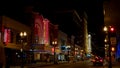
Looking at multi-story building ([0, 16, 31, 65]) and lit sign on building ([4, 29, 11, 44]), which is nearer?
multi-story building ([0, 16, 31, 65])

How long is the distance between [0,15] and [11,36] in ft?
21.2

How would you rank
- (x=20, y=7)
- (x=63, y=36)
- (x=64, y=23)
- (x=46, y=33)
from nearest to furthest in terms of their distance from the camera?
1. (x=20, y=7)
2. (x=46, y=33)
3. (x=63, y=36)
4. (x=64, y=23)

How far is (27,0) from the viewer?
81.8 m

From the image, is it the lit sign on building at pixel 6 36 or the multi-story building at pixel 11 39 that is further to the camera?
the lit sign on building at pixel 6 36

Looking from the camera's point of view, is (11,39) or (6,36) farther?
(11,39)

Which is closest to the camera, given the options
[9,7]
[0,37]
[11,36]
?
[0,37]

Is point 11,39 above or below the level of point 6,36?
below

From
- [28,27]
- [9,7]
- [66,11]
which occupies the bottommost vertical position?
[28,27]

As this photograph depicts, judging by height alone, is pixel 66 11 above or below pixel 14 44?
above

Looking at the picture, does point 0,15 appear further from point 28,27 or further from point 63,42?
point 63,42

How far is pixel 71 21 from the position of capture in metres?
177

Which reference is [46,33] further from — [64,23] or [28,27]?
[64,23]

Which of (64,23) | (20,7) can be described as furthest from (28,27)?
(64,23)

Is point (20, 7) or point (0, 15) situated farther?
point (20, 7)
